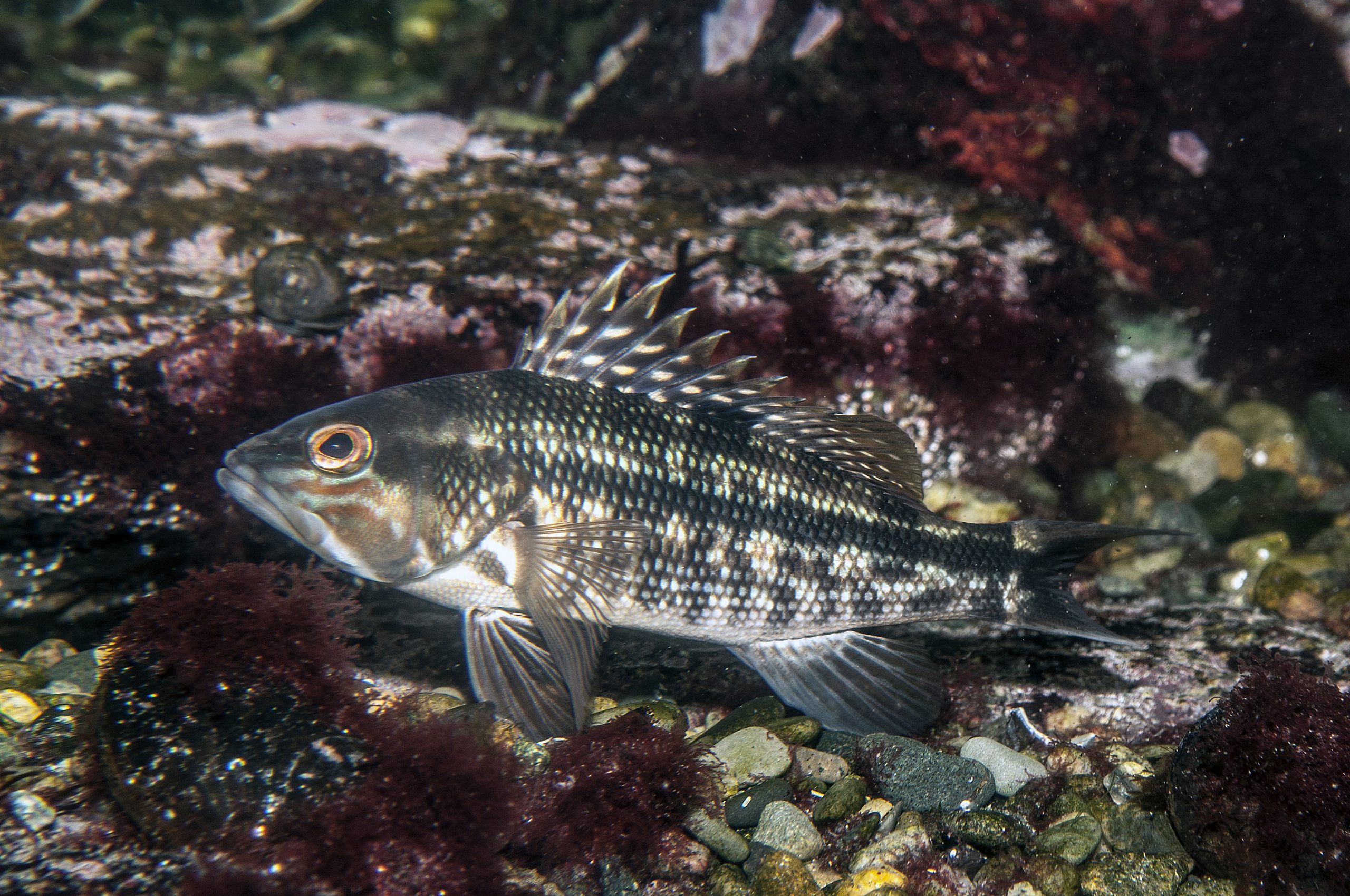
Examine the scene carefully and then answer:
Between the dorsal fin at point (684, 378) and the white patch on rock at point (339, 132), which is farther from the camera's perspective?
the white patch on rock at point (339, 132)

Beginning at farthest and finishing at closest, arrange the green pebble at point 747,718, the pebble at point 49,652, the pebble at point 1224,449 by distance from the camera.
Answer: the pebble at point 1224,449 → the pebble at point 49,652 → the green pebble at point 747,718

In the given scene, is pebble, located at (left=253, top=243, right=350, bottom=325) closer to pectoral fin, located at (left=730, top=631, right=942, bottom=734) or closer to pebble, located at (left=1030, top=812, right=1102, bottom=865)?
pectoral fin, located at (left=730, top=631, right=942, bottom=734)

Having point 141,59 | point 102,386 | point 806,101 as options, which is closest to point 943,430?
point 806,101

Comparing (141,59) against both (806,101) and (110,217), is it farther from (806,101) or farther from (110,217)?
(806,101)

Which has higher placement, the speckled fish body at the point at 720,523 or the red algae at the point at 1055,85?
the red algae at the point at 1055,85

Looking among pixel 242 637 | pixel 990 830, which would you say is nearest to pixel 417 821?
pixel 242 637

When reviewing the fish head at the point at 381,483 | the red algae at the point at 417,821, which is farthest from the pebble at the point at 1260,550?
the red algae at the point at 417,821

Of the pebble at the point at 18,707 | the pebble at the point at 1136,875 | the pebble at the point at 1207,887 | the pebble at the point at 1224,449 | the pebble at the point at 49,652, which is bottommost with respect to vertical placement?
the pebble at the point at 49,652

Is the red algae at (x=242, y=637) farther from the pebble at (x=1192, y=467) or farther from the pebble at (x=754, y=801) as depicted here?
the pebble at (x=1192, y=467)
